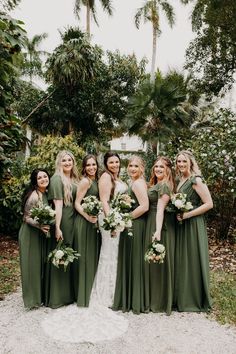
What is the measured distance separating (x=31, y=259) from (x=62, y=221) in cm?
69

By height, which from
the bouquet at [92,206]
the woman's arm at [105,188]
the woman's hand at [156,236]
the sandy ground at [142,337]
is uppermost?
the woman's arm at [105,188]

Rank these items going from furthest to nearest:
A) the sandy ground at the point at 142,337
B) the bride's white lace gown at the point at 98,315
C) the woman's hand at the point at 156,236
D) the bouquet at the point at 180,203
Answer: the woman's hand at the point at 156,236
the bouquet at the point at 180,203
the bride's white lace gown at the point at 98,315
the sandy ground at the point at 142,337

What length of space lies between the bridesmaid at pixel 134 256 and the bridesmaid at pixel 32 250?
1.14m

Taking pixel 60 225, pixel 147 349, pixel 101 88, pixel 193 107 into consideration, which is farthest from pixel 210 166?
pixel 101 88

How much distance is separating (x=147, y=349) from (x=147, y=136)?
11.8m

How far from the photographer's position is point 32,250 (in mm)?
5145

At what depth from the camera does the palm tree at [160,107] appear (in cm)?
1471

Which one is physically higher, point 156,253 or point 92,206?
point 92,206

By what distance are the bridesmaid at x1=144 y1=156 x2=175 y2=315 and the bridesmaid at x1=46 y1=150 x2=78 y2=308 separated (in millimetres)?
1129

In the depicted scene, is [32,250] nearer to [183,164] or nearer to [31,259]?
[31,259]

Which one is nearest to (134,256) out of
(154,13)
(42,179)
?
(42,179)

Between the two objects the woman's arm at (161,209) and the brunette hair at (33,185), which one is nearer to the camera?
the woman's arm at (161,209)

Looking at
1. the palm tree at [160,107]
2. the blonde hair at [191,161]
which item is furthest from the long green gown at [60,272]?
the palm tree at [160,107]

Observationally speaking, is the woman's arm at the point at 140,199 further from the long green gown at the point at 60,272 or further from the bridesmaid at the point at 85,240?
the long green gown at the point at 60,272
